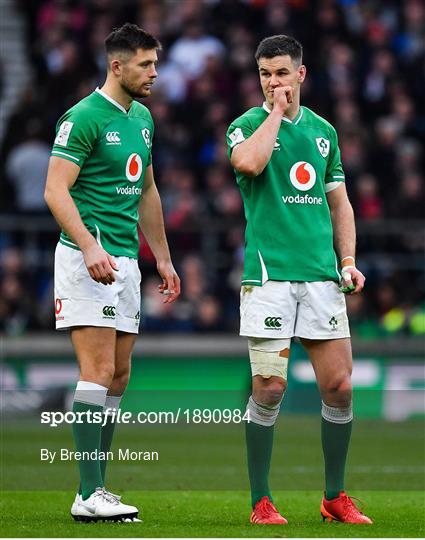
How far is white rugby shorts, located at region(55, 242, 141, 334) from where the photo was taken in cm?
768

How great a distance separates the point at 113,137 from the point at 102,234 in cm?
52

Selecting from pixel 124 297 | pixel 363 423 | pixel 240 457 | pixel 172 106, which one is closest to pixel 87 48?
pixel 172 106

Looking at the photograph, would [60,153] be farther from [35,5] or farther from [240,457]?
[35,5]

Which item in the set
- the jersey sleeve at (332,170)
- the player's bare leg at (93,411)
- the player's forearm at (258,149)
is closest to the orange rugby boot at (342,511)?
the player's bare leg at (93,411)

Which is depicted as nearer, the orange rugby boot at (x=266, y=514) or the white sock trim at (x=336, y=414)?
the orange rugby boot at (x=266, y=514)

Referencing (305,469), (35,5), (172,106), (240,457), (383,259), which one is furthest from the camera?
(35,5)

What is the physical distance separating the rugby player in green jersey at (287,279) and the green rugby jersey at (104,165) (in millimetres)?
586

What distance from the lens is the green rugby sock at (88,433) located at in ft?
24.7

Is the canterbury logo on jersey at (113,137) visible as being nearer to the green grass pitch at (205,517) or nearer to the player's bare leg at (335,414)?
the player's bare leg at (335,414)

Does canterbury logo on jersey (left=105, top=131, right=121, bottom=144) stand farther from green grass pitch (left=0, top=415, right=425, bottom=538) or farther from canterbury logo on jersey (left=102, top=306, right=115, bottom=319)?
green grass pitch (left=0, top=415, right=425, bottom=538)

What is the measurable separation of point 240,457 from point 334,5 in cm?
960

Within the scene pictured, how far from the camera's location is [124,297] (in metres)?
7.88

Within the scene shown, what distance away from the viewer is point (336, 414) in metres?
7.81

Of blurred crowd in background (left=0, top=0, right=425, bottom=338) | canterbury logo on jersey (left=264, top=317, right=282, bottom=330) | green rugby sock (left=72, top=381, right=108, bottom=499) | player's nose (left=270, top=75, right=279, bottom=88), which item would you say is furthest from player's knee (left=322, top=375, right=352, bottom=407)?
blurred crowd in background (left=0, top=0, right=425, bottom=338)
